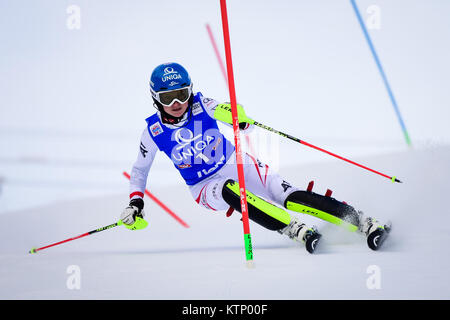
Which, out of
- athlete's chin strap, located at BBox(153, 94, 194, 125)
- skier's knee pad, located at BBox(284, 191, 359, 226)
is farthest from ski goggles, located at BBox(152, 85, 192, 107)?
skier's knee pad, located at BBox(284, 191, 359, 226)

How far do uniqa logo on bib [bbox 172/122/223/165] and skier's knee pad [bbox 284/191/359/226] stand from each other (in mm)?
670

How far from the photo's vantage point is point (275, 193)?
10.8ft

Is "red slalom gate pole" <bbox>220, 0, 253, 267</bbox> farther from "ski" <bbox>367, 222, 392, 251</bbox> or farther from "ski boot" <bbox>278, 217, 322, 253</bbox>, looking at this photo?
"ski" <bbox>367, 222, 392, 251</bbox>

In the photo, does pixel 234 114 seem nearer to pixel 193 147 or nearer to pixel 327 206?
pixel 193 147

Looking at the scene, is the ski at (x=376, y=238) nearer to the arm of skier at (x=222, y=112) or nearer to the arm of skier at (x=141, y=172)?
the arm of skier at (x=222, y=112)

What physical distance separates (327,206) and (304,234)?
0.27 m

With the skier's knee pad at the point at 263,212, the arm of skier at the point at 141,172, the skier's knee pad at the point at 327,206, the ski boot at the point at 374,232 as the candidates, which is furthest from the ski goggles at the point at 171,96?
the ski boot at the point at 374,232

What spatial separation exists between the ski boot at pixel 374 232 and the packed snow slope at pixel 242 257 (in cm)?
6

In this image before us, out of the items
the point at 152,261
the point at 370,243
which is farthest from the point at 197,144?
the point at 370,243

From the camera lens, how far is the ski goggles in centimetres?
312

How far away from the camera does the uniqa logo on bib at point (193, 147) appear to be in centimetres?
323

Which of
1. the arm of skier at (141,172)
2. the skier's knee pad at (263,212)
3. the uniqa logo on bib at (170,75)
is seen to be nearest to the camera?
the skier's knee pad at (263,212)

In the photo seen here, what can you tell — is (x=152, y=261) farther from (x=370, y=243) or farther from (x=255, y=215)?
(x=370, y=243)

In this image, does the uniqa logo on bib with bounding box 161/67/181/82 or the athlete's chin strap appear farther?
the athlete's chin strap
